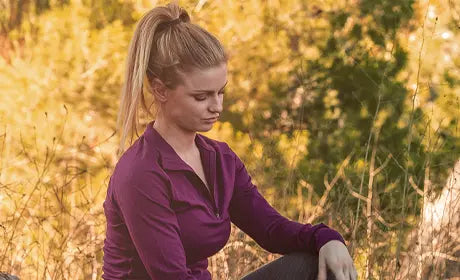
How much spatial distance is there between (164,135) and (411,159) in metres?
3.52

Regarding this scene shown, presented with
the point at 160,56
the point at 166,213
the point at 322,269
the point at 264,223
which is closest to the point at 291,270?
the point at 322,269

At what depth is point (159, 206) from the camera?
2.35 m

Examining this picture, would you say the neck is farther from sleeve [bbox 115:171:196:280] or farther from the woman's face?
sleeve [bbox 115:171:196:280]

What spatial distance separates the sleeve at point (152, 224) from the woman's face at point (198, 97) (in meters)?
0.20

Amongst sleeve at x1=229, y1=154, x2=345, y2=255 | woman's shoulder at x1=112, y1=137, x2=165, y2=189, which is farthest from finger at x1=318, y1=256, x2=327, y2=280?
woman's shoulder at x1=112, y1=137, x2=165, y2=189

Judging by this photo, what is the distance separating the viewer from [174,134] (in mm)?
2500

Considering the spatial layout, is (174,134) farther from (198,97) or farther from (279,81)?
(279,81)

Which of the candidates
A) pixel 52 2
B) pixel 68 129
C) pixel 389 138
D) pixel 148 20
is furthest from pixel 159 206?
pixel 52 2

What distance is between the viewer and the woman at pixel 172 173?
2354mm

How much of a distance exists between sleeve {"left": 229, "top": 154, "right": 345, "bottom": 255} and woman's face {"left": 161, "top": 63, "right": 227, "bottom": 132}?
1.07 feet

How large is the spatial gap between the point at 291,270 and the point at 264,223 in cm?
24

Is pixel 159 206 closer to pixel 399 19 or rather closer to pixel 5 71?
pixel 399 19

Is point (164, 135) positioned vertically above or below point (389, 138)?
above

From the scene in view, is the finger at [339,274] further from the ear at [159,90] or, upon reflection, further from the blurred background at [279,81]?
the blurred background at [279,81]
